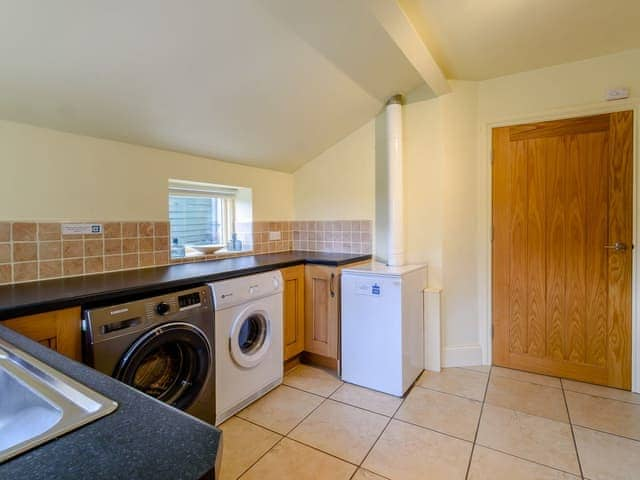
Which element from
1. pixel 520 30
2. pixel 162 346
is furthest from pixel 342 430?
pixel 520 30

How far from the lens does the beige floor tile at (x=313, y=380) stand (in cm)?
236

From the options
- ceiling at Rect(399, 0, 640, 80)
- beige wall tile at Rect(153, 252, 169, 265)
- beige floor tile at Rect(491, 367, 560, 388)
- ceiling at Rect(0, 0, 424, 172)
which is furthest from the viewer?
beige floor tile at Rect(491, 367, 560, 388)

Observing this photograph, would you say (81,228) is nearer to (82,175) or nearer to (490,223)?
(82,175)

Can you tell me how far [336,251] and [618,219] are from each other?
2052 mm

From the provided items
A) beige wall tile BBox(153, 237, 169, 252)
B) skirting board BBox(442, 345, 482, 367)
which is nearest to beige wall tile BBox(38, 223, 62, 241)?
beige wall tile BBox(153, 237, 169, 252)

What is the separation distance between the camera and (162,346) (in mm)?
1701

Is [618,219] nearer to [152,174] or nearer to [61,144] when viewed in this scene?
[152,174]

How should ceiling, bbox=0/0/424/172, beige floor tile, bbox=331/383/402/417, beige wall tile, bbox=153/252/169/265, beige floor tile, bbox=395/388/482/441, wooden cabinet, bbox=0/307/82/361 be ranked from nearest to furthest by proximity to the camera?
wooden cabinet, bbox=0/307/82/361
ceiling, bbox=0/0/424/172
beige floor tile, bbox=395/388/482/441
beige floor tile, bbox=331/383/402/417
beige wall tile, bbox=153/252/169/265

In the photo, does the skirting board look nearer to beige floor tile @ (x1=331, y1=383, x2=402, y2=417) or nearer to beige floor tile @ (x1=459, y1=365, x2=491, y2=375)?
beige floor tile @ (x1=459, y1=365, x2=491, y2=375)

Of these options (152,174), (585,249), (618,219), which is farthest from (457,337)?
(152,174)

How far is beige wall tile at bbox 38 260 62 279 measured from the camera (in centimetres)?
181

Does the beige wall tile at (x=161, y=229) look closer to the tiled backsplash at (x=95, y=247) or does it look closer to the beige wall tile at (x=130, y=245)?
the tiled backsplash at (x=95, y=247)

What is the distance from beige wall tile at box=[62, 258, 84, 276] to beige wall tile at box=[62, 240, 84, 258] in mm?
28

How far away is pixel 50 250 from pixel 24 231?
147mm
